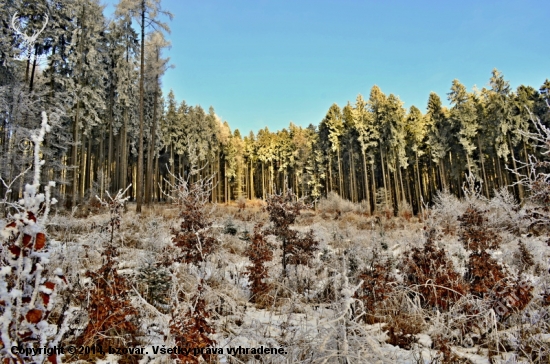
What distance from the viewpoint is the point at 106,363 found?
3.62 metres

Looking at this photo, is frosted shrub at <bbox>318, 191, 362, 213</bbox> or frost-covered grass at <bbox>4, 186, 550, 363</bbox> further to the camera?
frosted shrub at <bbox>318, 191, 362, 213</bbox>

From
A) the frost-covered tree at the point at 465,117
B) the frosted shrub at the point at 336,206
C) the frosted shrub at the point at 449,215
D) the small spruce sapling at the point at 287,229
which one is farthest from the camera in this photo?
the frost-covered tree at the point at 465,117

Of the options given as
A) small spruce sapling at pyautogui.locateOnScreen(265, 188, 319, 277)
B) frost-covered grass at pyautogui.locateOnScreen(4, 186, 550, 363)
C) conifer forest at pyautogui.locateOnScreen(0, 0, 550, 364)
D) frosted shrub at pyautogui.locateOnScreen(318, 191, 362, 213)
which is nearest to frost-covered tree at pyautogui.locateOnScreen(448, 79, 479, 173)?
conifer forest at pyautogui.locateOnScreen(0, 0, 550, 364)

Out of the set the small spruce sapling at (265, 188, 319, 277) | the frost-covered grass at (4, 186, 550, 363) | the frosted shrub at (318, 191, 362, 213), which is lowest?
the frost-covered grass at (4, 186, 550, 363)

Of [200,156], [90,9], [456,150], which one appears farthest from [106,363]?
[456,150]

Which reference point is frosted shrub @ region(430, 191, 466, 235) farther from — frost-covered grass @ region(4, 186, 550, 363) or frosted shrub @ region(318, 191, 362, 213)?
frosted shrub @ region(318, 191, 362, 213)

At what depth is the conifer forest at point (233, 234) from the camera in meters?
2.86

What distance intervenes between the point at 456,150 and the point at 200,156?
27.5m

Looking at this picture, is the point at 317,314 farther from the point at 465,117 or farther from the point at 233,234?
the point at 465,117

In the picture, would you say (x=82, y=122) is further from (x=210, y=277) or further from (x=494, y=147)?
(x=494, y=147)

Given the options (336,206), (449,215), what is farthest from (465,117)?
(449,215)

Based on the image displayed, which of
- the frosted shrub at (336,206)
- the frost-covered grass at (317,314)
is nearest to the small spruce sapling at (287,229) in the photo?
the frost-covered grass at (317,314)

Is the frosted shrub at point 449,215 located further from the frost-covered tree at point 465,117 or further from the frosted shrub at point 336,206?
the frost-covered tree at point 465,117

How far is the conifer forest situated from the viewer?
2.86m
